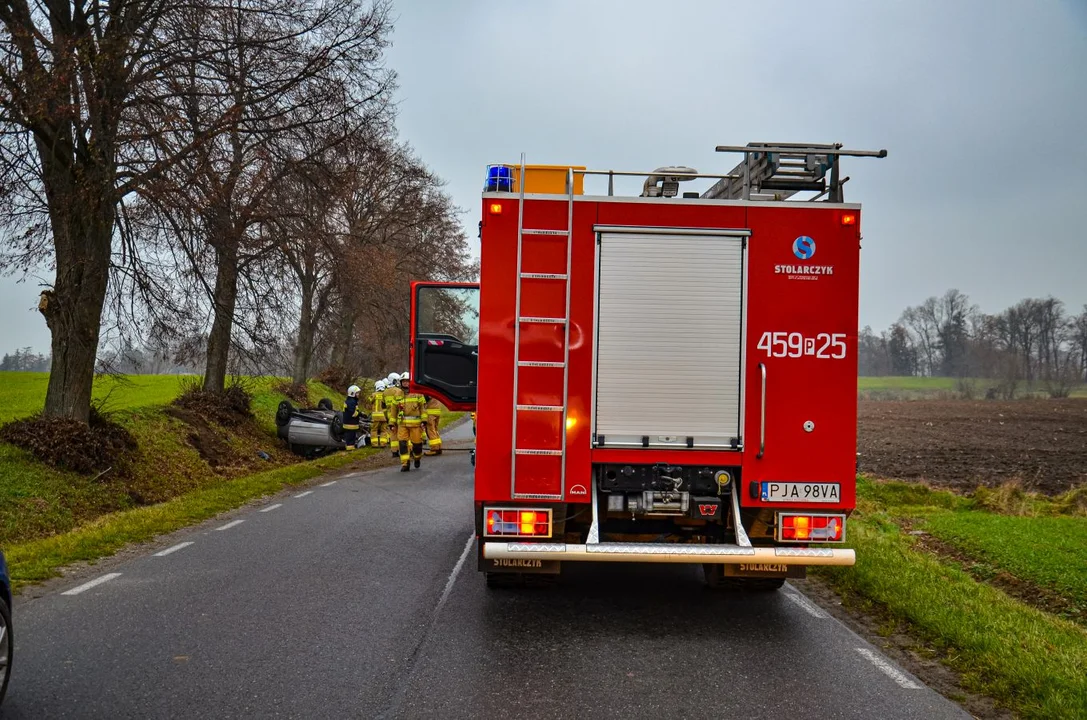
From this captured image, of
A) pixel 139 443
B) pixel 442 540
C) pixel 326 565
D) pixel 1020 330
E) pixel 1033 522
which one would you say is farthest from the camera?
pixel 1020 330

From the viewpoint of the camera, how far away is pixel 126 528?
10453 millimetres

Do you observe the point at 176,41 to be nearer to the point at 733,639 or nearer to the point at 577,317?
the point at 577,317

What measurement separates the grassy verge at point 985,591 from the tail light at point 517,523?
263 centimetres

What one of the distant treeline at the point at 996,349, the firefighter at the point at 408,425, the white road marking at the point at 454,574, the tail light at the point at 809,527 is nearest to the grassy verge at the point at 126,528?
the firefighter at the point at 408,425

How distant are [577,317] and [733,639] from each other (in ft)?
7.65

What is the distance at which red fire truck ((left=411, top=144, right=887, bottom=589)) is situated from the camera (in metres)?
6.29

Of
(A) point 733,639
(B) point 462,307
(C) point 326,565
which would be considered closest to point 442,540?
(C) point 326,565

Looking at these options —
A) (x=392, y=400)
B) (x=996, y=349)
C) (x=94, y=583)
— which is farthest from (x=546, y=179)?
(x=996, y=349)

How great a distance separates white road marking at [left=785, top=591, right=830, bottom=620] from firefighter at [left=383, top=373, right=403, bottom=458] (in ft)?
33.7

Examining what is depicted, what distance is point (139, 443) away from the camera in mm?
16547

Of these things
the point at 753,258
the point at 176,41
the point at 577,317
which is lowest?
the point at 577,317

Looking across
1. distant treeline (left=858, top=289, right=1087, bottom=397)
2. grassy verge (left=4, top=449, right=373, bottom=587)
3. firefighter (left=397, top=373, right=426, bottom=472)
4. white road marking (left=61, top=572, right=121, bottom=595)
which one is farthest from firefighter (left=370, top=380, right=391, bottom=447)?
distant treeline (left=858, top=289, right=1087, bottom=397)

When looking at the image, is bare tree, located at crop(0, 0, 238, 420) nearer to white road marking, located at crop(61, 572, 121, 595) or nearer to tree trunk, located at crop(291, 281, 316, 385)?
white road marking, located at crop(61, 572, 121, 595)

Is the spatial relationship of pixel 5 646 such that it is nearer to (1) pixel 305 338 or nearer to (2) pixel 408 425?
(2) pixel 408 425
